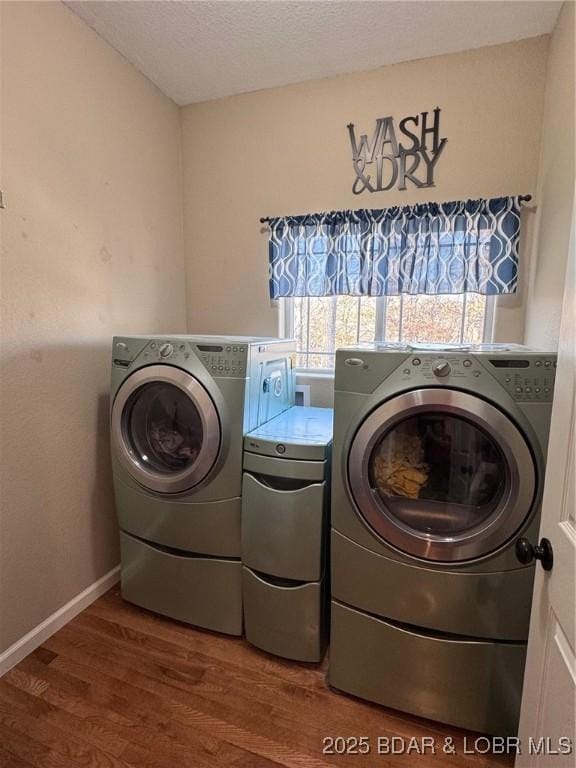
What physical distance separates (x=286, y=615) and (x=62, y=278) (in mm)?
1707

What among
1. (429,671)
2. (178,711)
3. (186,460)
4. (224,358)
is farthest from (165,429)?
(429,671)

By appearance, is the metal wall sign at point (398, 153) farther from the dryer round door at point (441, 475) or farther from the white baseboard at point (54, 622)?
the white baseboard at point (54, 622)

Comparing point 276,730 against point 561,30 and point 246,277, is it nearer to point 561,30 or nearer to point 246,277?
point 246,277

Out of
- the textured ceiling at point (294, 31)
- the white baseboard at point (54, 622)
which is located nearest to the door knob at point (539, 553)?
the white baseboard at point (54, 622)

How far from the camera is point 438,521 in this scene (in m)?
1.33

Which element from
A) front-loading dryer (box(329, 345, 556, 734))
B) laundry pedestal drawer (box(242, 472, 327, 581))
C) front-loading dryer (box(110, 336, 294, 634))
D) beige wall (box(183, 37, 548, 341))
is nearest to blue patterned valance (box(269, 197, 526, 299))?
beige wall (box(183, 37, 548, 341))

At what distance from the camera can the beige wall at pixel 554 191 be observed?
1.42m

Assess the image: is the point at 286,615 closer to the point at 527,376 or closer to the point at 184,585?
the point at 184,585

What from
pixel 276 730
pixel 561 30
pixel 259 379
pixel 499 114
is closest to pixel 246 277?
pixel 259 379

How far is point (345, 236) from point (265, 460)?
4.31 feet

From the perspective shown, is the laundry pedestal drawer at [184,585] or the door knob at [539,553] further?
the laundry pedestal drawer at [184,585]

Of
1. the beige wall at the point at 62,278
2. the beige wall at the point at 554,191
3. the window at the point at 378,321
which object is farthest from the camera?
the window at the point at 378,321

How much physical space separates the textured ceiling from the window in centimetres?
115

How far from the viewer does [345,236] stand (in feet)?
7.00
